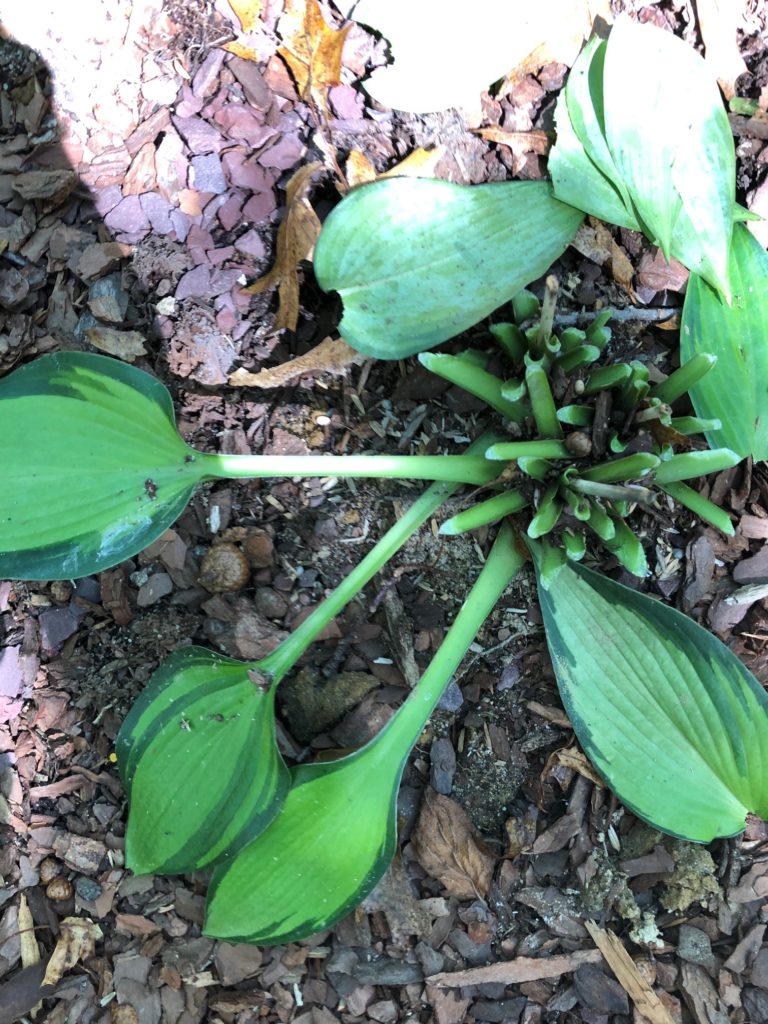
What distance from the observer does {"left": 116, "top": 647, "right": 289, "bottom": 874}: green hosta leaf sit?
48.6 inches

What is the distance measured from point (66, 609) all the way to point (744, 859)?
4.19ft

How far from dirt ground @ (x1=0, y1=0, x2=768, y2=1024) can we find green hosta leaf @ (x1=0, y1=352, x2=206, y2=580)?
0.21 meters

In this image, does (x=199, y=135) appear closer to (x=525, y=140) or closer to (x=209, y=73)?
(x=209, y=73)

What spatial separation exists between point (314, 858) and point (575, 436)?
775 millimetres

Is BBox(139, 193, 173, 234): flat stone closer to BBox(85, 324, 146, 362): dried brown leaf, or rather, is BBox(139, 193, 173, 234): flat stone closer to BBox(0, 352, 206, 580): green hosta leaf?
BBox(85, 324, 146, 362): dried brown leaf

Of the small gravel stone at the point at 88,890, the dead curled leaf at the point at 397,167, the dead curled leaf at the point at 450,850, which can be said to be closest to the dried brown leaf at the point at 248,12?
the dead curled leaf at the point at 397,167

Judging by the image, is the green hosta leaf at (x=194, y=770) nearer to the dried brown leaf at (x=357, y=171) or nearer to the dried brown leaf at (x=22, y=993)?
the dried brown leaf at (x=22, y=993)

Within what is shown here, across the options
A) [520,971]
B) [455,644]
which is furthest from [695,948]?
[455,644]

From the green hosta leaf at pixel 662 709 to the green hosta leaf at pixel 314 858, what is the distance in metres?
0.34

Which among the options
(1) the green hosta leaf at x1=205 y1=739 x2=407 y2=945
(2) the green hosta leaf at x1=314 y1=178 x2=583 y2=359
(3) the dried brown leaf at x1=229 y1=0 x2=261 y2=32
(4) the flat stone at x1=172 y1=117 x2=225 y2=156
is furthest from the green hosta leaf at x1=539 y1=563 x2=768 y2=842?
(3) the dried brown leaf at x1=229 y1=0 x2=261 y2=32

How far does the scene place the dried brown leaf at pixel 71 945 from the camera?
54.4 inches

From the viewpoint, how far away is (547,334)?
131 centimetres

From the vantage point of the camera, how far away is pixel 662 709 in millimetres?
1354

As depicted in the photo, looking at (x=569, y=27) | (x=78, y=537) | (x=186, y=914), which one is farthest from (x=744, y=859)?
(x=569, y=27)
